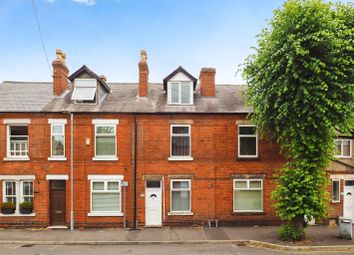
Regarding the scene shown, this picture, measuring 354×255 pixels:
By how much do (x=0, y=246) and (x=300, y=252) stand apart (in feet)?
44.2

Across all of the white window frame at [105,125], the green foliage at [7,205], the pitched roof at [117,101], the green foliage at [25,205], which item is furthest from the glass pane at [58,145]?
the green foliage at [7,205]

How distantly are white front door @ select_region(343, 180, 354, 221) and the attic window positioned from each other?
16248 millimetres

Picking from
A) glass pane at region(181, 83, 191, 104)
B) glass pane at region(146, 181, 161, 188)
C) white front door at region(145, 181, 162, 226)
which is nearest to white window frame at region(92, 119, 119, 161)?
glass pane at region(146, 181, 161, 188)

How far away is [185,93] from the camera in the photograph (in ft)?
56.4

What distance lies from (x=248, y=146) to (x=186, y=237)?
637 centimetres

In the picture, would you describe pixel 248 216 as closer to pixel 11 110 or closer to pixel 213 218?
pixel 213 218

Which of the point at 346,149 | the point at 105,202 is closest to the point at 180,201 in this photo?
the point at 105,202

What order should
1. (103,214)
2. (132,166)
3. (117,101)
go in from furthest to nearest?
1. (117,101)
2. (132,166)
3. (103,214)

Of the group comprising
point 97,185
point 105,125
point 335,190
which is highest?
point 105,125

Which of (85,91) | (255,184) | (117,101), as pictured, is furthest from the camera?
(117,101)

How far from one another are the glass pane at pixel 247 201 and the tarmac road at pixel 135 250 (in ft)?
12.5

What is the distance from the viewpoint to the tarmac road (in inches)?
464

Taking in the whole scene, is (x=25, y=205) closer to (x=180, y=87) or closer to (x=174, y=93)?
(x=174, y=93)

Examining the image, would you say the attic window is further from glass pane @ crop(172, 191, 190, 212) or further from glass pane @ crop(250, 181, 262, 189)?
glass pane @ crop(250, 181, 262, 189)
